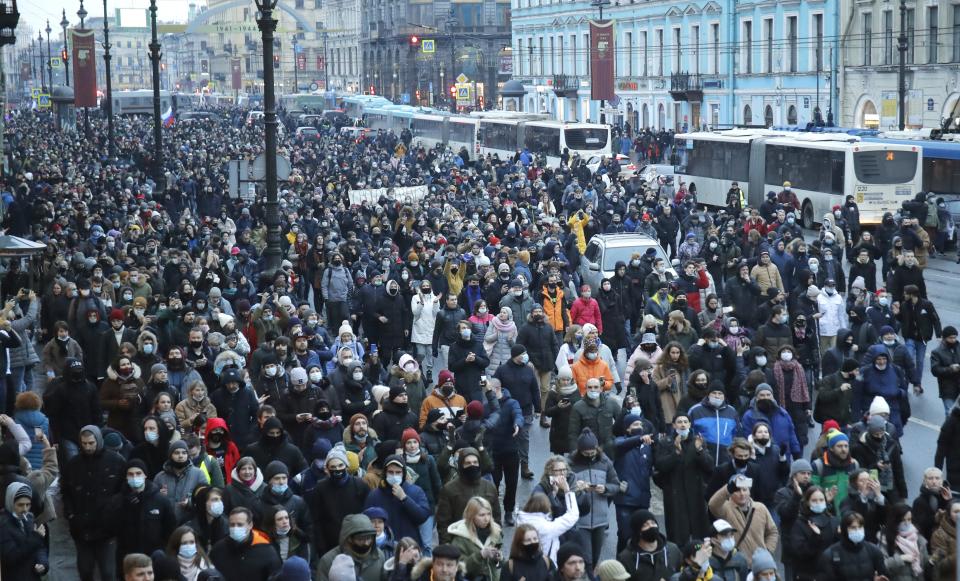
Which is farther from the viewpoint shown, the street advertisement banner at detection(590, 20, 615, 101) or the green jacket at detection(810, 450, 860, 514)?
the street advertisement banner at detection(590, 20, 615, 101)

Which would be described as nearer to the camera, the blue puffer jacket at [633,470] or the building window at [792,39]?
the blue puffer jacket at [633,470]

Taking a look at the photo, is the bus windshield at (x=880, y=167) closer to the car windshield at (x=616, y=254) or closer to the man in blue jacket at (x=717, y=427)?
the car windshield at (x=616, y=254)

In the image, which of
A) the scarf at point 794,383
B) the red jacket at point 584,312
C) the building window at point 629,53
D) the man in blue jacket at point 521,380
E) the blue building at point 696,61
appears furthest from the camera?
the building window at point 629,53

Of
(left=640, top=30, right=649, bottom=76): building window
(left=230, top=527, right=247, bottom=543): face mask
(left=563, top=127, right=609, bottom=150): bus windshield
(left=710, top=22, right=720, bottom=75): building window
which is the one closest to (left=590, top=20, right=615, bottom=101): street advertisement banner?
(left=563, top=127, right=609, bottom=150): bus windshield

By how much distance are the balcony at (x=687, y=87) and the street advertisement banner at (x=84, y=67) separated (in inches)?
996

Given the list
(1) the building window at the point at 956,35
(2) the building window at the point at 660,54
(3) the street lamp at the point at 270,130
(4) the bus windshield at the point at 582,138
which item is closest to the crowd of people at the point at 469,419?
(3) the street lamp at the point at 270,130

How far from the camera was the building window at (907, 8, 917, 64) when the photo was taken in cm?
5209

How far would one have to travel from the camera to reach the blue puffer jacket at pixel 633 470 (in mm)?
11016

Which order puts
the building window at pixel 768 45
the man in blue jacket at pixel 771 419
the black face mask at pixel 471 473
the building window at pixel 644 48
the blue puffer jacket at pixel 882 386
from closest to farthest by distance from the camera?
the black face mask at pixel 471 473 → the man in blue jacket at pixel 771 419 → the blue puffer jacket at pixel 882 386 → the building window at pixel 768 45 → the building window at pixel 644 48

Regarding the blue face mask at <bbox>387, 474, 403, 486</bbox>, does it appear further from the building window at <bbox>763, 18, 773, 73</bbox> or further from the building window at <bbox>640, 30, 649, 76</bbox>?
→ the building window at <bbox>640, 30, 649, 76</bbox>

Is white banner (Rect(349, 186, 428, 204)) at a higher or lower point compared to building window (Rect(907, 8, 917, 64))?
lower

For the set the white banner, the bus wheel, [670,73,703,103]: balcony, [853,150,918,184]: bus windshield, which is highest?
[670,73,703,103]: balcony

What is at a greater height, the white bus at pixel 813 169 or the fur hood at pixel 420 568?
the white bus at pixel 813 169

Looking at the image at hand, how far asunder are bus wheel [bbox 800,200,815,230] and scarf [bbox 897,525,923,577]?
27.5 metres
